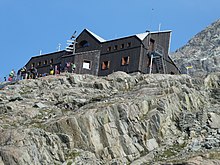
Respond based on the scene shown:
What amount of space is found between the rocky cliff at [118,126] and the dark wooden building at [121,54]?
1919 cm

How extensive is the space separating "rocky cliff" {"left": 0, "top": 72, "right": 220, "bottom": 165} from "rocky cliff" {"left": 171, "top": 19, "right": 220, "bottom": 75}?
51.4 metres

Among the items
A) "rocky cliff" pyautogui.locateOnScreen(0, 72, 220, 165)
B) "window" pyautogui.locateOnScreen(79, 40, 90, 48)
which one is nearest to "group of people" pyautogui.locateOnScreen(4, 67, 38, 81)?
"window" pyautogui.locateOnScreen(79, 40, 90, 48)

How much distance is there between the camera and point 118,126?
43.1 metres

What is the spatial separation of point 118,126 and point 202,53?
267ft

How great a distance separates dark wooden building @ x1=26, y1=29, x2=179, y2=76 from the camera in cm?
7394

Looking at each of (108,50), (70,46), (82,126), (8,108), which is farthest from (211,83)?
(70,46)

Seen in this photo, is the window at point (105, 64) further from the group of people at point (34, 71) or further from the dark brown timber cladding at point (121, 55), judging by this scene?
the group of people at point (34, 71)

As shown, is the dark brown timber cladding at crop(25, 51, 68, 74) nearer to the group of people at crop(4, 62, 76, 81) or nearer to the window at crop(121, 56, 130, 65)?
the group of people at crop(4, 62, 76, 81)

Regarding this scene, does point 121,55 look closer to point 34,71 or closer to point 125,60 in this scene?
point 125,60

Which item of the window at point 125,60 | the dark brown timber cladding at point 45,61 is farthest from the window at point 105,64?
the dark brown timber cladding at point 45,61

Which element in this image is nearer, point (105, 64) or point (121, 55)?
point (121, 55)

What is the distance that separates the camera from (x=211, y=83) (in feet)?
178

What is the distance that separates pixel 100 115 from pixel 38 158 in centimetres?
796

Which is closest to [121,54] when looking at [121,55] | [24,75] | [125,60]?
[121,55]
